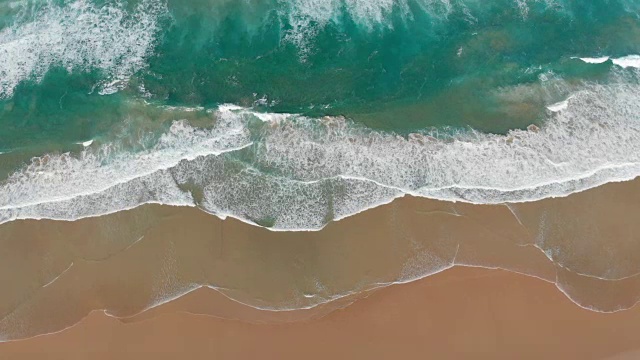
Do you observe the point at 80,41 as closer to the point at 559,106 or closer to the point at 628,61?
the point at 559,106

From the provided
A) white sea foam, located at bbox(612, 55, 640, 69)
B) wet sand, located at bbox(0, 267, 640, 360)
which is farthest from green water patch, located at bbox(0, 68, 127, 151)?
white sea foam, located at bbox(612, 55, 640, 69)

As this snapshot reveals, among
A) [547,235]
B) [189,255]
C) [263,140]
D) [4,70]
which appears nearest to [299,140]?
[263,140]

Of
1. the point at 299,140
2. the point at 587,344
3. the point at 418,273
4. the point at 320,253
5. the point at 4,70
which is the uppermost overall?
the point at 4,70

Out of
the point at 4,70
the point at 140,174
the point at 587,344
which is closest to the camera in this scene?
the point at 587,344

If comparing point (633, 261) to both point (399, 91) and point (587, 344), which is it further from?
point (399, 91)

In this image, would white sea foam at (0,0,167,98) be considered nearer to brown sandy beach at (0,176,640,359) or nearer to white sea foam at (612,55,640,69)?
brown sandy beach at (0,176,640,359)

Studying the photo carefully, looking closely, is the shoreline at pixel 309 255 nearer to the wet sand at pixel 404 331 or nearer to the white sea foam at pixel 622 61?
the wet sand at pixel 404 331

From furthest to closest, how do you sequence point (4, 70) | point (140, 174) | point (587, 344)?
1. point (4, 70)
2. point (140, 174)
3. point (587, 344)
